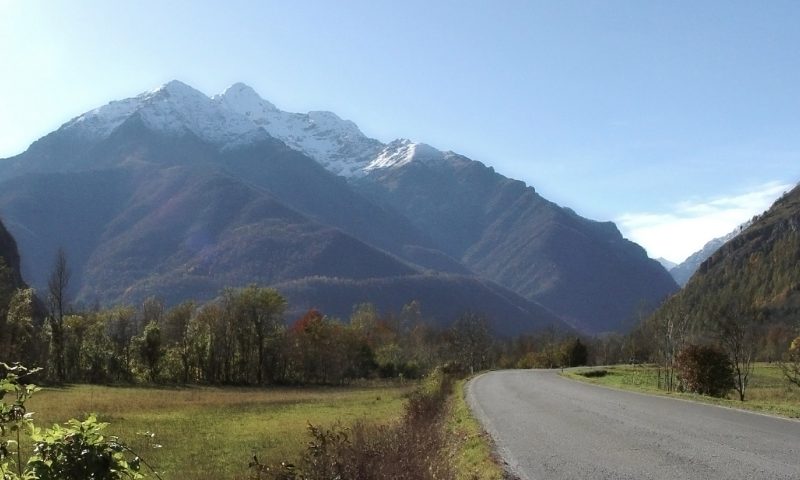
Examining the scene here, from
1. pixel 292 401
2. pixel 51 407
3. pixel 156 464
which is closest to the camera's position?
pixel 156 464

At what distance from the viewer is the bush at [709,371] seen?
32094 millimetres

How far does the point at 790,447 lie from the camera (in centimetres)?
1263

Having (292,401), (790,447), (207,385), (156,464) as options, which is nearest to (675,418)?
(790,447)

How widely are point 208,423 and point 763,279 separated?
17154 cm

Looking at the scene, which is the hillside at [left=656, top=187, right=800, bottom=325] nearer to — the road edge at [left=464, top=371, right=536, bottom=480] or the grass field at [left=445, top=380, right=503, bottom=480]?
the road edge at [left=464, top=371, right=536, bottom=480]

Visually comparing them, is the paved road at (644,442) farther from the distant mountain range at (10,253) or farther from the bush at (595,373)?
the distant mountain range at (10,253)

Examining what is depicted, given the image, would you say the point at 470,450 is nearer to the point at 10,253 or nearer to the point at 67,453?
the point at 67,453

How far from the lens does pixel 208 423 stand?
116 feet

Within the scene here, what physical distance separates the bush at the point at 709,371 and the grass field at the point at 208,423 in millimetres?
15253

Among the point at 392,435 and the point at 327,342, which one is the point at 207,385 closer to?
the point at 327,342

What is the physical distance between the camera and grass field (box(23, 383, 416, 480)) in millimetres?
21516

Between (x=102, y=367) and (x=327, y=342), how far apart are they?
30.3 metres

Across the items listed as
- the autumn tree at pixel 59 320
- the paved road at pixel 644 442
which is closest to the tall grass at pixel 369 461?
the paved road at pixel 644 442

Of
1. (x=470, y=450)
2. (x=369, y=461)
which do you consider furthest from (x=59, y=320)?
(x=369, y=461)
